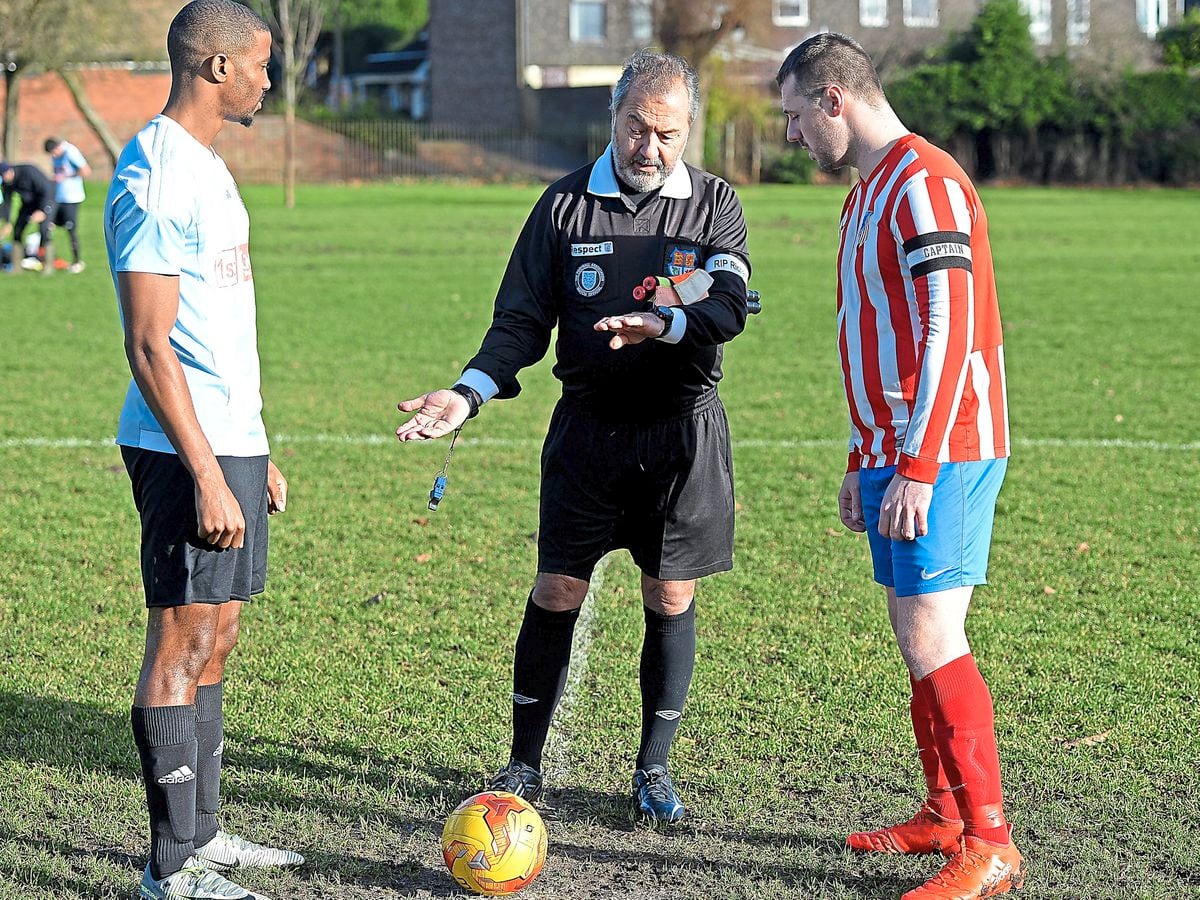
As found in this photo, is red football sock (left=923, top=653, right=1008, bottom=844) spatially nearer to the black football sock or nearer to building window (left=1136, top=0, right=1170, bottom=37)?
the black football sock

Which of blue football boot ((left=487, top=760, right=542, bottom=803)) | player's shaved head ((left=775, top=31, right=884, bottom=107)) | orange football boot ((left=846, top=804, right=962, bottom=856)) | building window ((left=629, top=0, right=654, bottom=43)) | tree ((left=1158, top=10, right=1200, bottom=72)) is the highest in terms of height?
building window ((left=629, top=0, right=654, bottom=43))

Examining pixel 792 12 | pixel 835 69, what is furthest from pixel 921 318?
pixel 792 12

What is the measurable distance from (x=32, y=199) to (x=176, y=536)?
60.6 ft

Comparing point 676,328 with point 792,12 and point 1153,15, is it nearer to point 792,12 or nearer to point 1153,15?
point 792,12

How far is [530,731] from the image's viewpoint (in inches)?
162

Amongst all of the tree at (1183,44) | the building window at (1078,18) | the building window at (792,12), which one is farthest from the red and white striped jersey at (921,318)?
the building window at (1078,18)

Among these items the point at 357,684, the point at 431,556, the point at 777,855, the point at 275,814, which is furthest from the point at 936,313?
the point at 431,556

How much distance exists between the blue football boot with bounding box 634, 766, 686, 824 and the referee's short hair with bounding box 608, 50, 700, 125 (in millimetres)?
1926

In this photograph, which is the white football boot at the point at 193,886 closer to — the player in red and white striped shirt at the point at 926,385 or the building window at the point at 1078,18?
the player in red and white striped shirt at the point at 926,385

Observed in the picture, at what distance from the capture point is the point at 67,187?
1989 cm

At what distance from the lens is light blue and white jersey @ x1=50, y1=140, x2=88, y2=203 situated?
1988cm

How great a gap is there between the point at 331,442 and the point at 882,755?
564 centimetres

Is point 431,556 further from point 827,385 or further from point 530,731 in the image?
point 827,385

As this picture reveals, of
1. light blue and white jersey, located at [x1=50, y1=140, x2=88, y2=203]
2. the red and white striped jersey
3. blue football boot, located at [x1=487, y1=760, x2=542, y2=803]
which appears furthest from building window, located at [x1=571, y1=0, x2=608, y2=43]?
the red and white striped jersey
